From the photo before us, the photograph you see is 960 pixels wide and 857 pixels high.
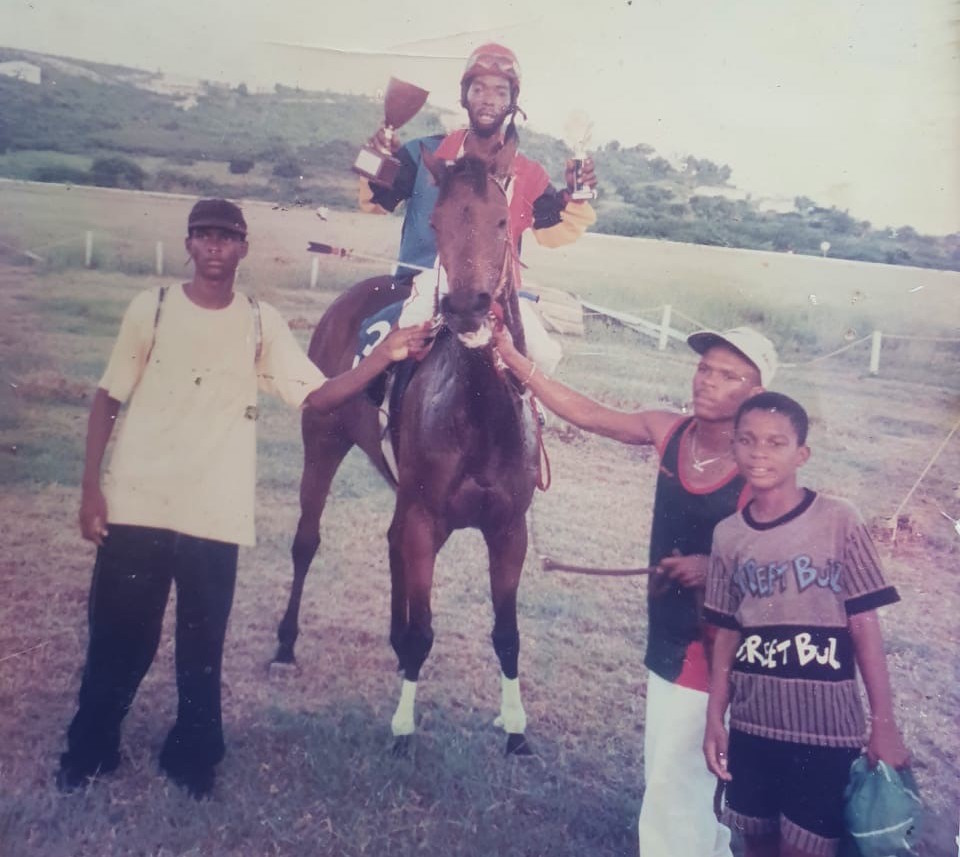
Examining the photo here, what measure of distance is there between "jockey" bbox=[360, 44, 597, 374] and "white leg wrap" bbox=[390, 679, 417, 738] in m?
1.38

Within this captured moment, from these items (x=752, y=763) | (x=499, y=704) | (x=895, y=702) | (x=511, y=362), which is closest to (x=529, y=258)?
(x=511, y=362)

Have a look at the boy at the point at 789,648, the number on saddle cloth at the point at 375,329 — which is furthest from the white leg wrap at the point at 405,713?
the number on saddle cloth at the point at 375,329

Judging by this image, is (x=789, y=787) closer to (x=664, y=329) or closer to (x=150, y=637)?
(x=664, y=329)

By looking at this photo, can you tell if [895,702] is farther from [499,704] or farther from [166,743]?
[166,743]

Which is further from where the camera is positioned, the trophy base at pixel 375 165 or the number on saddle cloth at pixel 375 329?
the number on saddle cloth at pixel 375 329

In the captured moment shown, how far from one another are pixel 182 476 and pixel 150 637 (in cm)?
66

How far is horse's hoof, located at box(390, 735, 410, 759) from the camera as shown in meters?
3.54

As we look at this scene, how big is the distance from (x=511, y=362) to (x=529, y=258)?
53cm

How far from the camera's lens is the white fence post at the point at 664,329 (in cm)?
364

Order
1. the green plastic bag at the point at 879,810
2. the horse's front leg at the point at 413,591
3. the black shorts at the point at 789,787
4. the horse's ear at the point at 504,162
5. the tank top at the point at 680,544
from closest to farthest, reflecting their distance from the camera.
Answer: the green plastic bag at the point at 879,810 → the black shorts at the point at 789,787 → the horse's ear at the point at 504,162 → the tank top at the point at 680,544 → the horse's front leg at the point at 413,591

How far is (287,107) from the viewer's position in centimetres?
Result: 357

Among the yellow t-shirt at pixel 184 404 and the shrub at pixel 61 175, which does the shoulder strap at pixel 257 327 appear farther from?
the shrub at pixel 61 175

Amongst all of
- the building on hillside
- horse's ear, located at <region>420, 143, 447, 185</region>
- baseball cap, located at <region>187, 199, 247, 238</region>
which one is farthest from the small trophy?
the building on hillside

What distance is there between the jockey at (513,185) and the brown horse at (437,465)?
200 millimetres
